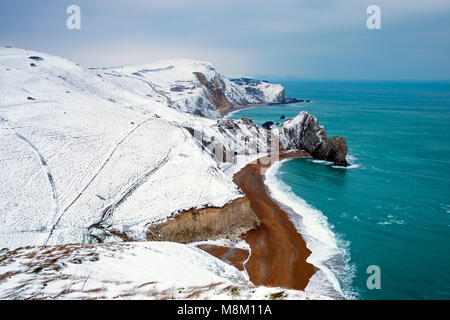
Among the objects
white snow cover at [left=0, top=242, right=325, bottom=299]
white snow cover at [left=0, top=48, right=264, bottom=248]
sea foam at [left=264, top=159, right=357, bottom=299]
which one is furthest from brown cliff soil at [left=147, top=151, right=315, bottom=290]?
white snow cover at [left=0, top=242, right=325, bottom=299]

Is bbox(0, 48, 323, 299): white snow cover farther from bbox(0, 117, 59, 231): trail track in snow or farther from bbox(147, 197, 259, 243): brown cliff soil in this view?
bbox(147, 197, 259, 243): brown cliff soil

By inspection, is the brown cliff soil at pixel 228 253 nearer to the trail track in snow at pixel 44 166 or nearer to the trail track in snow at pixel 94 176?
the trail track in snow at pixel 94 176

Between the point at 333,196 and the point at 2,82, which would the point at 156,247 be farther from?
the point at 2,82

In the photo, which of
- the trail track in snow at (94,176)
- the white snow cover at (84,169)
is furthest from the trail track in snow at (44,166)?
the trail track in snow at (94,176)

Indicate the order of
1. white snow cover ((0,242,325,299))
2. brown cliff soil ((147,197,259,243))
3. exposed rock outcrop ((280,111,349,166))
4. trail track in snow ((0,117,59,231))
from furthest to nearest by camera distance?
exposed rock outcrop ((280,111,349,166)) < brown cliff soil ((147,197,259,243)) < trail track in snow ((0,117,59,231)) < white snow cover ((0,242,325,299))

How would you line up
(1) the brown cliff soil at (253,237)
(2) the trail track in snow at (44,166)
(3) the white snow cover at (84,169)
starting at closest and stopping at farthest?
1. (3) the white snow cover at (84,169)
2. (1) the brown cliff soil at (253,237)
3. (2) the trail track in snow at (44,166)
